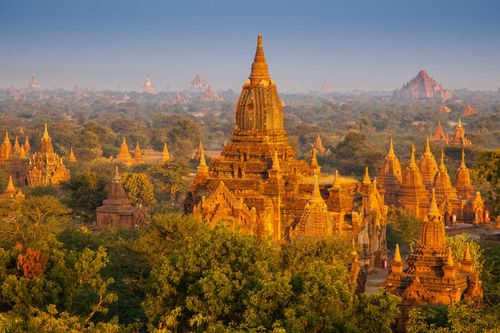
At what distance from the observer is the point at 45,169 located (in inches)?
2963

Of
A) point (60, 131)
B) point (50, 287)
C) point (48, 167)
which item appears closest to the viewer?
point (50, 287)

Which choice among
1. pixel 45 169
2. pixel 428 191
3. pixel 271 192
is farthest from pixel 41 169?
pixel 271 192

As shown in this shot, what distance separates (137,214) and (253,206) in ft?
32.3

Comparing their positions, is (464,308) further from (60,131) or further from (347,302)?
(60,131)

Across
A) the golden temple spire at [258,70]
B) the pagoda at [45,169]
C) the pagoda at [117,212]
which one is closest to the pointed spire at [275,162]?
the golden temple spire at [258,70]

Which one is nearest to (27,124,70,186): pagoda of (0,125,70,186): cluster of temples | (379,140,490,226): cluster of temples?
(0,125,70,186): cluster of temples

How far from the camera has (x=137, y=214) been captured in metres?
51.0

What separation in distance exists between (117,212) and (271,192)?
10.4 metres

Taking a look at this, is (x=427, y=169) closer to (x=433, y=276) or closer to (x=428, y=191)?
(x=428, y=191)

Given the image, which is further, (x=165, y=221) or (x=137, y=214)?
(x=137, y=214)

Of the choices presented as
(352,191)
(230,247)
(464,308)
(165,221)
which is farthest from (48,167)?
(464,308)

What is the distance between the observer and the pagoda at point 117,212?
50938 millimetres

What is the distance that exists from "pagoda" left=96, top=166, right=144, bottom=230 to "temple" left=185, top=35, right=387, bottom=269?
6443 mm

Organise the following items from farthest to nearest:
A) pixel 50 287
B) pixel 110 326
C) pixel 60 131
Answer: pixel 60 131 → pixel 50 287 → pixel 110 326
